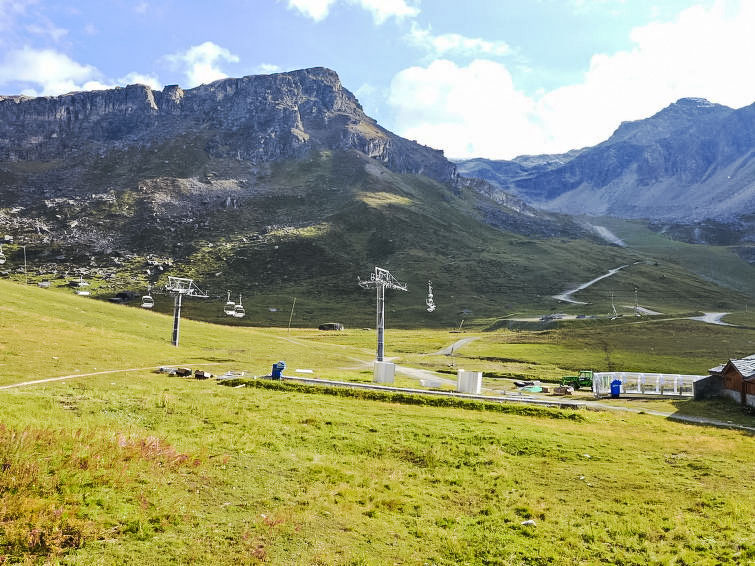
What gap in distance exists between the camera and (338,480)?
80.7 feet

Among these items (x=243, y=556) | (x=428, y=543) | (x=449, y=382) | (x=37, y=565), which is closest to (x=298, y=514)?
(x=243, y=556)

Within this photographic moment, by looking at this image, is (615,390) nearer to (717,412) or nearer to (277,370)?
(717,412)

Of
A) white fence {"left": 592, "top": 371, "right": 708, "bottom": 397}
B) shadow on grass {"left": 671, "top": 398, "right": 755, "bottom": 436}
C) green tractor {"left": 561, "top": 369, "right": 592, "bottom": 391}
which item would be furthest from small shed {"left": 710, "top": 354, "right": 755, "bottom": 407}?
green tractor {"left": 561, "top": 369, "right": 592, "bottom": 391}

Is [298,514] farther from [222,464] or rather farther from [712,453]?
[712,453]

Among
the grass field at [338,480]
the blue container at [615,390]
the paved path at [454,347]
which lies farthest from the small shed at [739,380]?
the paved path at [454,347]

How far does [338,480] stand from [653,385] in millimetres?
49243

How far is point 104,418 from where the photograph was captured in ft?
96.4

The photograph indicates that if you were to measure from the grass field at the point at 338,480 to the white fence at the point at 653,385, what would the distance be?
393 inches

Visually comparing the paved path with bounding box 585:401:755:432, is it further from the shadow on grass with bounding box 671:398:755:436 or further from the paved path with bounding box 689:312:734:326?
the paved path with bounding box 689:312:734:326

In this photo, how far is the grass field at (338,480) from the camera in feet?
57.8

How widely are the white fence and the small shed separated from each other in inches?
141

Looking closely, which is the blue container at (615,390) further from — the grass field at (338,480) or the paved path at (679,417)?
the grass field at (338,480)

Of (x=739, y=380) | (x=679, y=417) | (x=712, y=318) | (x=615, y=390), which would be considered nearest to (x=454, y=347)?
(x=615, y=390)

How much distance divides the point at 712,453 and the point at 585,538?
1728 centimetres
